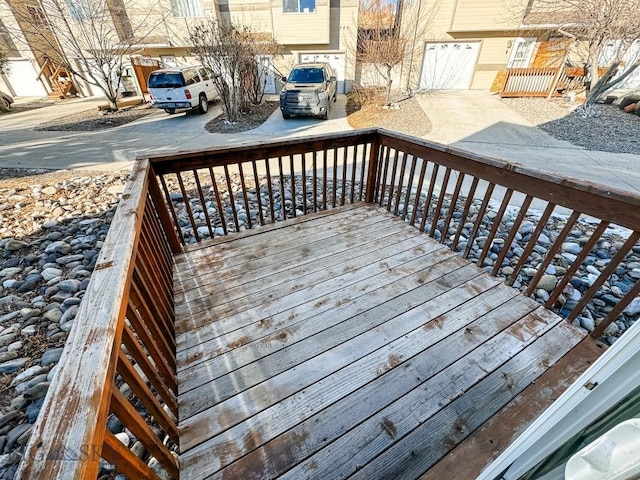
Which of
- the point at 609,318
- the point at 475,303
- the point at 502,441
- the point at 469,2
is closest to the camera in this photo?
the point at 502,441

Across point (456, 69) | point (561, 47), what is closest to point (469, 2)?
point (456, 69)

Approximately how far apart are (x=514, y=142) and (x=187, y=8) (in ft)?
42.9

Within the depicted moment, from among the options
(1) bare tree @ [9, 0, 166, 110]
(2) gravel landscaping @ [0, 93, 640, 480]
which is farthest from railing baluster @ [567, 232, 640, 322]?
(1) bare tree @ [9, 0, 166, 110]

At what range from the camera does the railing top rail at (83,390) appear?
485 mm

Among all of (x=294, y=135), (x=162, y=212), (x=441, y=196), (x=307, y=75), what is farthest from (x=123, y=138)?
(x=441, y=196)

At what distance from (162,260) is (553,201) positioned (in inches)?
97.1

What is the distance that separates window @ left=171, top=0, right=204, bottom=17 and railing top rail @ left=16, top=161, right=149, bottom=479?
565 inches

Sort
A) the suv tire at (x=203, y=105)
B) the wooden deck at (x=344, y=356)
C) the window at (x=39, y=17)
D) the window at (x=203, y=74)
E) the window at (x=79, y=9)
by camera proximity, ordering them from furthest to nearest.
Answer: the window at (x=203, y=74)
the suv tire at (x=203, y=105)
the window at (x=39, y=17)
the window at (x=79, y=9)
the wooden deck at (x=344, y=356)

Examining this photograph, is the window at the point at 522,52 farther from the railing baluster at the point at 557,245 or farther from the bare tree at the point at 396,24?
the railing baluster at the point at 557,245

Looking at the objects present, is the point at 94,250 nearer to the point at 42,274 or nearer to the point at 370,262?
the point at 42,274

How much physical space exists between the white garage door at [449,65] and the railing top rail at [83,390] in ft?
45.6

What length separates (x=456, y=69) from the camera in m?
11.6

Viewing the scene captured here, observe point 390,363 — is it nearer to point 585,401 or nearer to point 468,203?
point 585,401

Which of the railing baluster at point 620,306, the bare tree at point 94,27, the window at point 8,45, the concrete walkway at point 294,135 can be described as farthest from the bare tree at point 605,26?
the window at point 8,45
